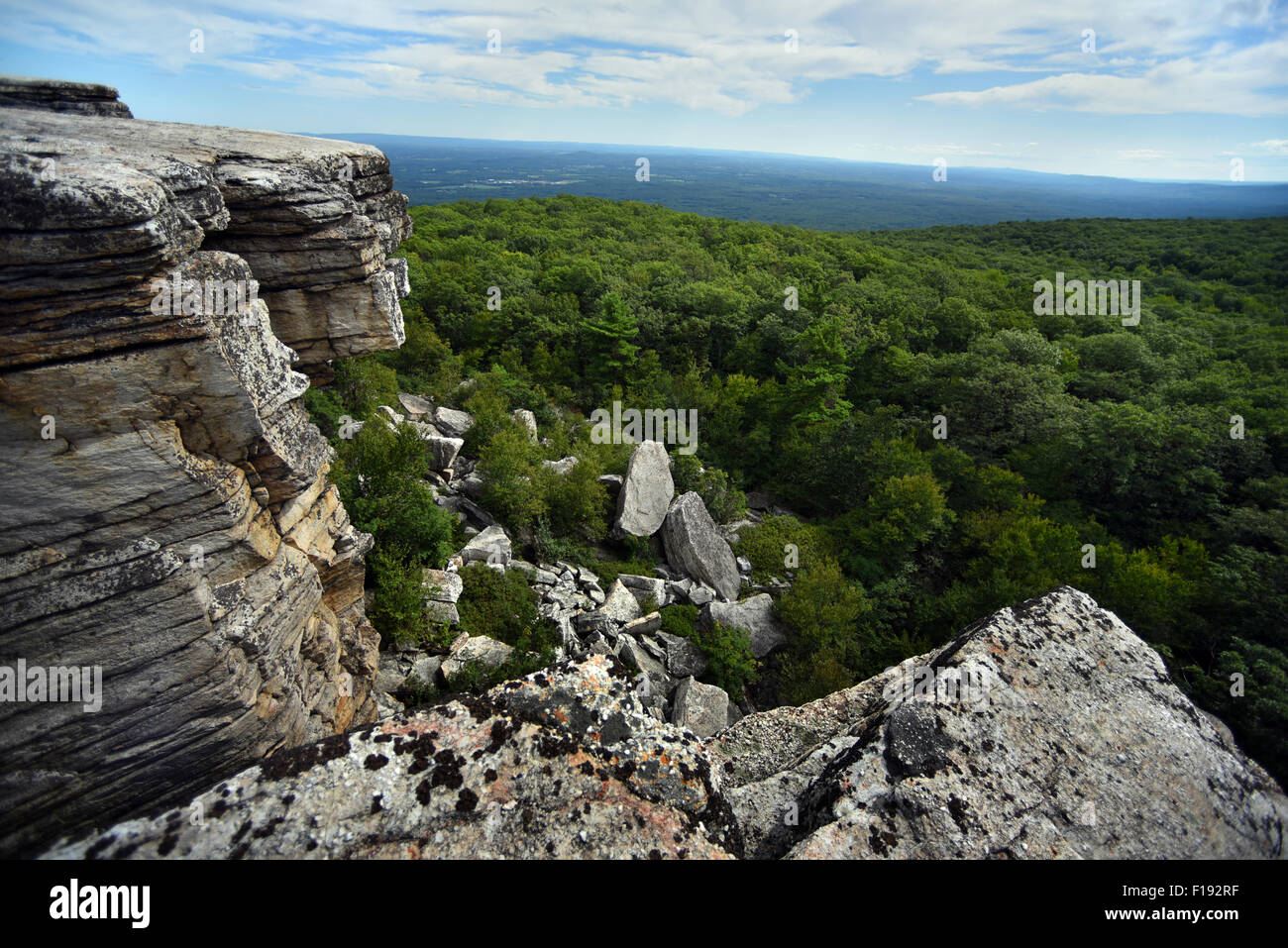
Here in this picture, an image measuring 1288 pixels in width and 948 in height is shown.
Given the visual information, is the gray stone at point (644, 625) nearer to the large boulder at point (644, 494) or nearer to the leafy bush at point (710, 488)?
the large boulder at point (644, 494)

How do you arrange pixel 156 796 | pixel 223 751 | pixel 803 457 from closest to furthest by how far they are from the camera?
pixel 156 796, pixel 223 751, pixel 803 457

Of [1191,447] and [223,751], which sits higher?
[1191,447]

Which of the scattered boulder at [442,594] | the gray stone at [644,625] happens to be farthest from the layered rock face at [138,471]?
the gray stone at [644,625]

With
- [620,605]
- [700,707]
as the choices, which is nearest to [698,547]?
[620,605]

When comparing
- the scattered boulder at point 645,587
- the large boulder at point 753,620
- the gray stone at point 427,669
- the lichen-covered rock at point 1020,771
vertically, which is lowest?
the large boulder at point 753,620

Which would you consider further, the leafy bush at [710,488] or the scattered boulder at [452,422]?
the leafy bush at [710,488]
